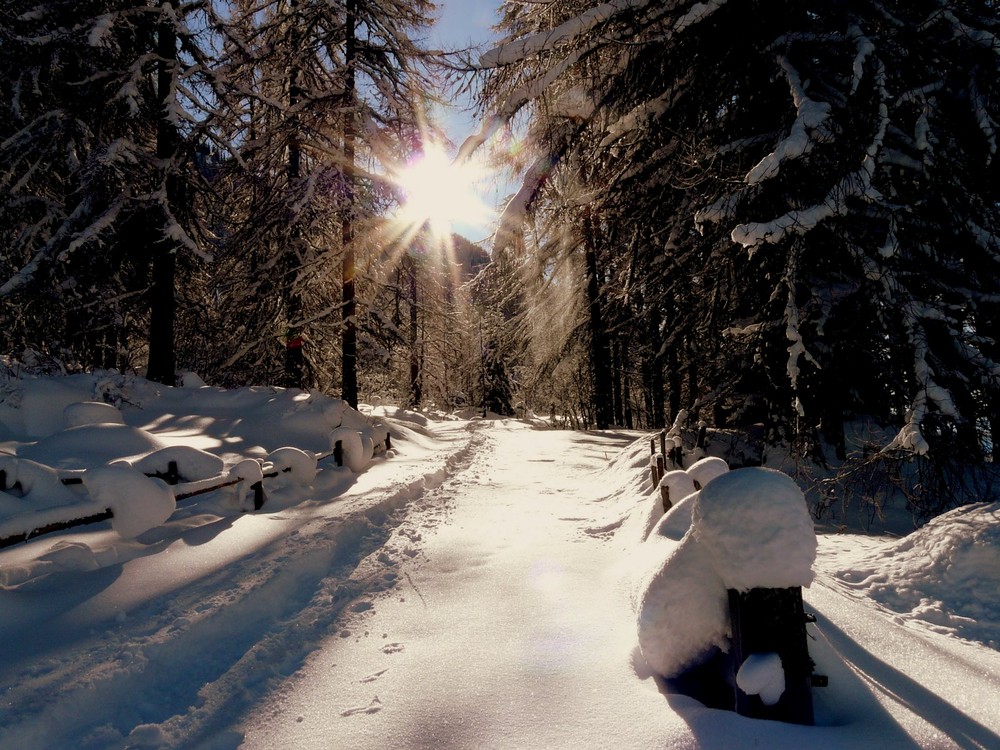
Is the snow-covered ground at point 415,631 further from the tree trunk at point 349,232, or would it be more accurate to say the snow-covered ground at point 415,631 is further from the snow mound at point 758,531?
the tree trunk at point 349,232

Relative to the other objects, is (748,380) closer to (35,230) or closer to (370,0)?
(370,0)

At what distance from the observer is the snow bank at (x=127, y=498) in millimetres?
4344

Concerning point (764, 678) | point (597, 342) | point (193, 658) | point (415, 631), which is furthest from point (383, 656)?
point (597, 342)

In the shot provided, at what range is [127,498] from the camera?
4.37 meters

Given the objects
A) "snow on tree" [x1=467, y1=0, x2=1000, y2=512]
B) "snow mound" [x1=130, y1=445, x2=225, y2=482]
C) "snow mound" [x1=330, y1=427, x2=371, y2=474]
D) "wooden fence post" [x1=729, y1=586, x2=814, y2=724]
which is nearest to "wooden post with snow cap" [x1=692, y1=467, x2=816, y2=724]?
"wooden fence post" [x1=729, y1=586, x2=814, y2=724]

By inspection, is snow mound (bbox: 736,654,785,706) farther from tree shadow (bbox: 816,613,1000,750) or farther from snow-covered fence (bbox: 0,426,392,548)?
snow-covered fence (bbox: 0,426,392,548)

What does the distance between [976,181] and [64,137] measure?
1653cm

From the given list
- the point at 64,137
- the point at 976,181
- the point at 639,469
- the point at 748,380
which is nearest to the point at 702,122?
the point at 976,181

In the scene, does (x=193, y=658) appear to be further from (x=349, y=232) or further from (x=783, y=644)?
(x=349, y=232)

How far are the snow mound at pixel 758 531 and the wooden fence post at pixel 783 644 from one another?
0.07 metres

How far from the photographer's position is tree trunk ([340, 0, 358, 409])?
13.0 m

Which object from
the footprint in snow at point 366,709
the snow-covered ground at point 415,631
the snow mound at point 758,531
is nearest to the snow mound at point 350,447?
the snow-covered ground at point 415,631

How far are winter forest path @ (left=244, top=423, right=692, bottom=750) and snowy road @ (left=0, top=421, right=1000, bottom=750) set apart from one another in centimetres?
1

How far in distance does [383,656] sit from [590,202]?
628 centimetres
